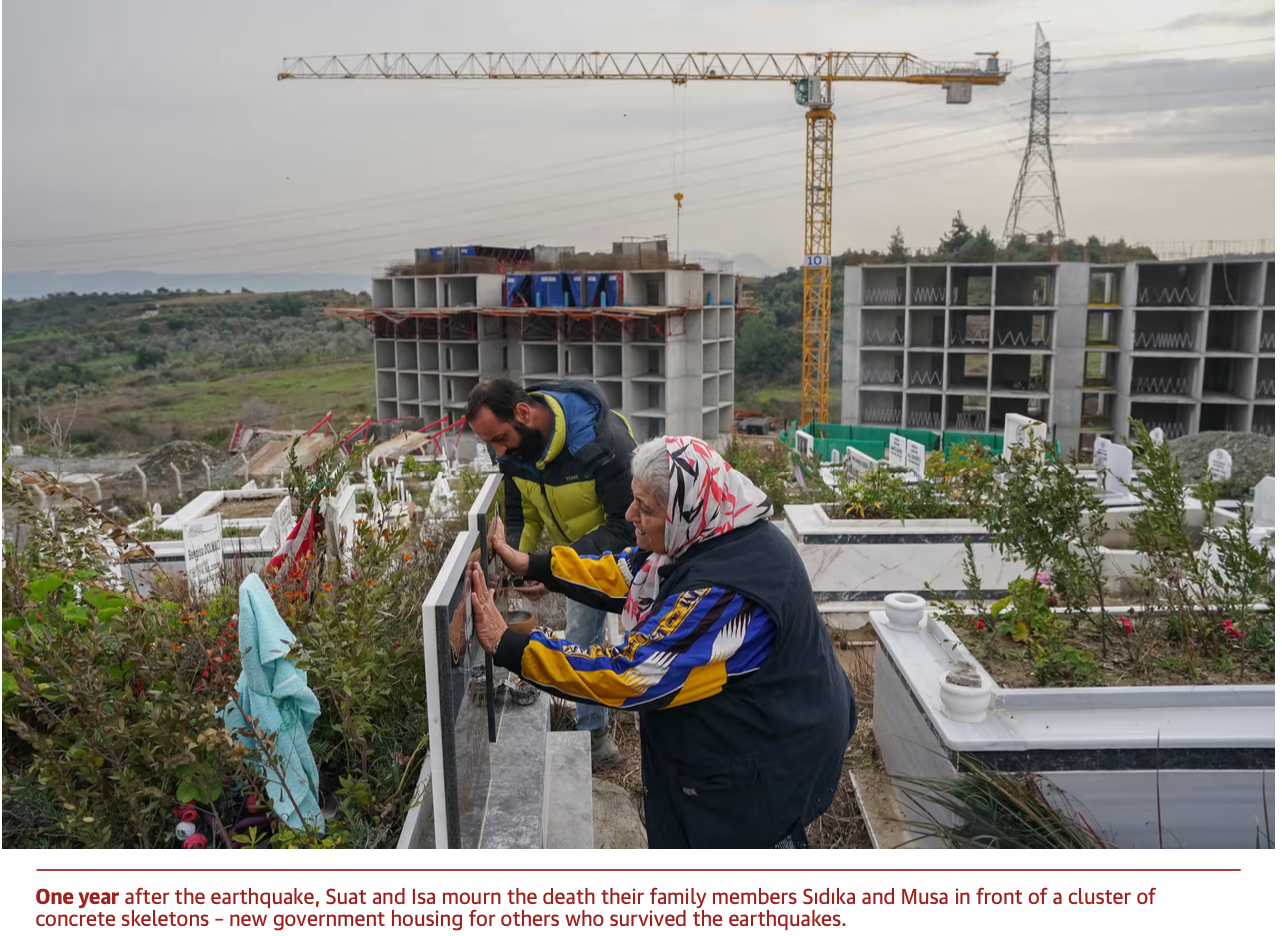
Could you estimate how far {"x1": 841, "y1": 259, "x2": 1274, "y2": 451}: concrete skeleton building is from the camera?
1253 inches

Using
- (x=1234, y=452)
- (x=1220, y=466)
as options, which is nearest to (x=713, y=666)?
(x=1220, y=466)

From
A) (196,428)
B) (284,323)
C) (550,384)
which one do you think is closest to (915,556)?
(550,384)

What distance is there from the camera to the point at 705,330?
131 ft

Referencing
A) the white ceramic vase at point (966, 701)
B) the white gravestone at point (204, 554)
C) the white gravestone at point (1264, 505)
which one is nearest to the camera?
the white ceramic vase at point (966, 701)

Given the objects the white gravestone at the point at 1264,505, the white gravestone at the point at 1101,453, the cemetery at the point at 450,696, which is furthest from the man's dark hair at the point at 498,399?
the white gravestone at the point at 1101,453

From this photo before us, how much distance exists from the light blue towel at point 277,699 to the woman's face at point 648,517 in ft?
3.19

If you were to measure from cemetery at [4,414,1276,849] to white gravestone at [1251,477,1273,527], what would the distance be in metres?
3.17

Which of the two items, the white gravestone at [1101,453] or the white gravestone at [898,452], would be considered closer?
the white gravestone at [1101,453]

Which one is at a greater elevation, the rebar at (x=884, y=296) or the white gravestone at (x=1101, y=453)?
the rebar at (x=884, y=296)

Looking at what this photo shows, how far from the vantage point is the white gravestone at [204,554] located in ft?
13.6

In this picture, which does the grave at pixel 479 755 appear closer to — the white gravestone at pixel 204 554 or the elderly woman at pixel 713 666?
the elderly woman at pixel 713 666

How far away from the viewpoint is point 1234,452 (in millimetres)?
13828

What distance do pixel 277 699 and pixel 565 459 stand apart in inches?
61.2

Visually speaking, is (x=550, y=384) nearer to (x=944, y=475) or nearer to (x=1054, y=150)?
(x=944, y=475)
